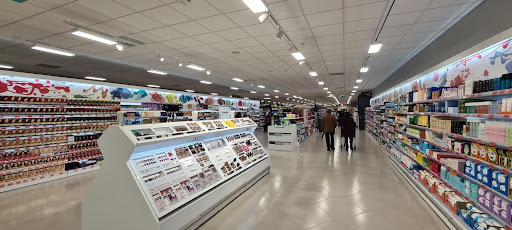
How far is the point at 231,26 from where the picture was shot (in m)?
4.81

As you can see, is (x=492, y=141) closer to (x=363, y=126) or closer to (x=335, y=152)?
(x=335, y=152)

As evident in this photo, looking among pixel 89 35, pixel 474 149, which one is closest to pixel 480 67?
pixel 474 149

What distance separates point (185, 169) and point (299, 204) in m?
2.17

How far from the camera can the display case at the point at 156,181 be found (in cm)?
283

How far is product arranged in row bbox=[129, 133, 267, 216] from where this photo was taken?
2955 mm

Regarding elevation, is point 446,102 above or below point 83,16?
below

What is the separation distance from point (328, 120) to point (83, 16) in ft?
28.2

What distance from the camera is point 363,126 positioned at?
20.2m

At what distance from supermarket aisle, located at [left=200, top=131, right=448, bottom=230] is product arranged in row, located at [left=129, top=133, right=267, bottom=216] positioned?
0.60 metres

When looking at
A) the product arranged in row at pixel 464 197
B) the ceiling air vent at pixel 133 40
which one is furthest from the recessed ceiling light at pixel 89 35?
the product arranged in row at pixel 464 197

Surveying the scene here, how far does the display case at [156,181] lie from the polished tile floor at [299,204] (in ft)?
1.56

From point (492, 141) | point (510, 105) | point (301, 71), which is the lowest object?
point (492, 141)

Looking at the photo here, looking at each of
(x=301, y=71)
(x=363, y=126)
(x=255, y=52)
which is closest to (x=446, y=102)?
(x=255, y=52)

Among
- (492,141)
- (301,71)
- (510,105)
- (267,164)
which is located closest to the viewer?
(510,105)
